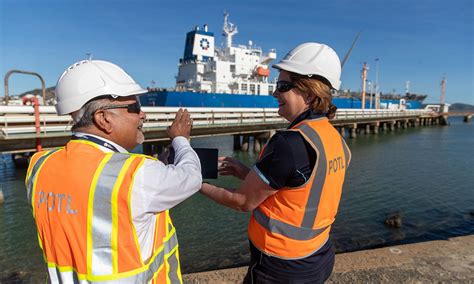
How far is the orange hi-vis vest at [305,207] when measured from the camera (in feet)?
4.80

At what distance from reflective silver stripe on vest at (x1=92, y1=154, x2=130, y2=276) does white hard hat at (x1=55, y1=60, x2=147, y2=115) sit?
33 cm

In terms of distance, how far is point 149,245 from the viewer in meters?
1.27

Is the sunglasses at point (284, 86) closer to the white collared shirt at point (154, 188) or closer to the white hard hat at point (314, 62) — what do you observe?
the white hard hat at point (314, 62)

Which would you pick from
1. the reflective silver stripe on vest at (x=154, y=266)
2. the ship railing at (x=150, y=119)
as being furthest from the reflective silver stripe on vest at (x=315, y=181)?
the ship railing at (x=150, y=119)

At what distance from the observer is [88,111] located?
49.0 inches

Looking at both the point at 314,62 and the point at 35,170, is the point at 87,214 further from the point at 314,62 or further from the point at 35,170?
the point at 314,62

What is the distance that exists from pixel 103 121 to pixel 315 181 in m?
1.09

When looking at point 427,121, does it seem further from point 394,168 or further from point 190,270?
point 190,270

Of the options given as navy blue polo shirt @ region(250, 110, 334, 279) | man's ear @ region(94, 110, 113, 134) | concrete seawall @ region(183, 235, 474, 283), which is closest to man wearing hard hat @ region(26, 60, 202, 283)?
man's ear @ region(94, 110, 113, 134)

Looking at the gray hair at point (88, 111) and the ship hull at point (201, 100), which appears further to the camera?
the ship hull at point (201, 100)

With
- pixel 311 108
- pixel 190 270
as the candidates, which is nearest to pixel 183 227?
pixel 190 270

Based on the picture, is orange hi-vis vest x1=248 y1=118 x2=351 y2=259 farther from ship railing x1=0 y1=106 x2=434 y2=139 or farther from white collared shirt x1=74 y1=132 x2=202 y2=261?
ship railing x1=0 y1=106 x2=434 y2=139

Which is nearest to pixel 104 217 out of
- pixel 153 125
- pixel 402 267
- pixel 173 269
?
pixel 173 269

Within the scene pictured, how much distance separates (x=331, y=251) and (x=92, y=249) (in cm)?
142
